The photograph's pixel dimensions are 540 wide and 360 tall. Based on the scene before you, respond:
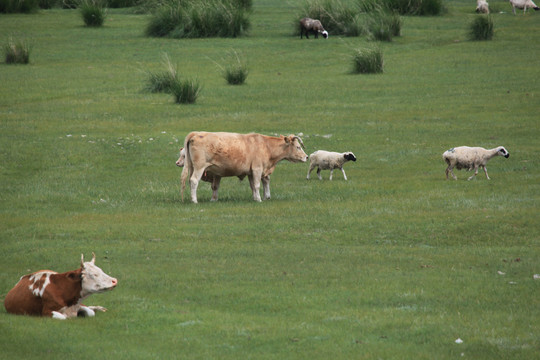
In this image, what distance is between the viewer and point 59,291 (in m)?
11.9

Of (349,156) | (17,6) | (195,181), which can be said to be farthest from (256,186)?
(17,6)

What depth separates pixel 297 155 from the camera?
22922 mm

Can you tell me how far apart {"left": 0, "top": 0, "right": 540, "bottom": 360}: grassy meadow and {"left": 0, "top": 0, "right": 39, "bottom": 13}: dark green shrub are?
14.2m

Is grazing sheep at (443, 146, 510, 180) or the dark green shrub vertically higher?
the dark green shrub

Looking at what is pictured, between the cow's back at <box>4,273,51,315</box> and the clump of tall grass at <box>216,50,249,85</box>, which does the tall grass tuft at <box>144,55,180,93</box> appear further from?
the cow's back at <box>4,273,51,315</box>

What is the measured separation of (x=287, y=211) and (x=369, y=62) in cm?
2348

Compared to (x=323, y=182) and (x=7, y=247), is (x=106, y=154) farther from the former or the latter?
(x=7, y=247)

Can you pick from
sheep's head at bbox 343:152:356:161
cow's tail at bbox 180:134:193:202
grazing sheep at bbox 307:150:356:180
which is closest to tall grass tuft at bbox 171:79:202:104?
grazing sheep at bbox 307:150:356:180

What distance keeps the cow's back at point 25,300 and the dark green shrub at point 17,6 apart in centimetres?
5102

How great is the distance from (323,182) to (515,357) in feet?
45.5

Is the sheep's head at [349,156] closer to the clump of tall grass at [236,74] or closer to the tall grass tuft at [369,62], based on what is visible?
the clump of tall grass at [236,74]

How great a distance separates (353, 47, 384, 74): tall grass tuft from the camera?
42.1 meters

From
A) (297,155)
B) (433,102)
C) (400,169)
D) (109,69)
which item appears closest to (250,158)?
(297,155)

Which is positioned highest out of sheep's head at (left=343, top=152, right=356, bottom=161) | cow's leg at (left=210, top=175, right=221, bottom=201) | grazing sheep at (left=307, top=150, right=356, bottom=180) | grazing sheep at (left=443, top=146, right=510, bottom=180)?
grazing sheep at (left=443, top=146, right=510, bottom=180)
